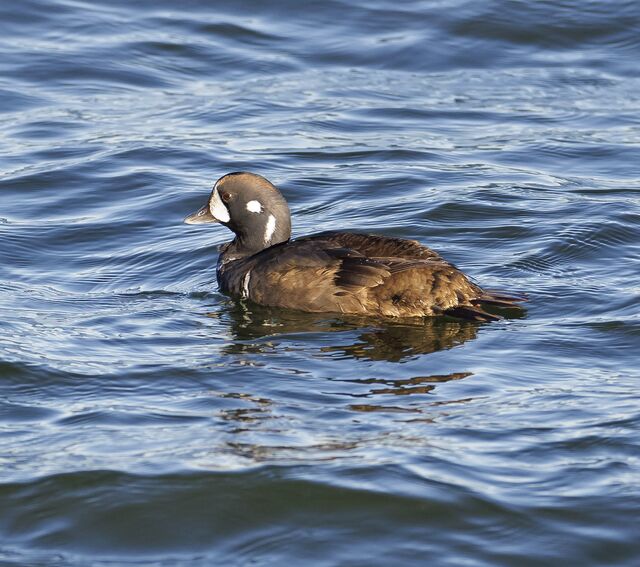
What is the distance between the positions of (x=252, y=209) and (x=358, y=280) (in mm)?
1339

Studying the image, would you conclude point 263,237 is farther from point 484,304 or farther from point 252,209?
point 484,304

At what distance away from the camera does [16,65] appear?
1542cm

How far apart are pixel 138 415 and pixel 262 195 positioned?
283 cm

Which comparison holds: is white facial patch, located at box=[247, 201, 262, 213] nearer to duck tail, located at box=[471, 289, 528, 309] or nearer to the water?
the water

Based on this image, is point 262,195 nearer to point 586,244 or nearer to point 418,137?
point 586,244

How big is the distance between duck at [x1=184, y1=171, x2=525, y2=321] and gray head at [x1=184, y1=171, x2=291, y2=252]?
0.06m

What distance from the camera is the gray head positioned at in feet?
30.5

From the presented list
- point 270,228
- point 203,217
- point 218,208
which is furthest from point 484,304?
point 203,217

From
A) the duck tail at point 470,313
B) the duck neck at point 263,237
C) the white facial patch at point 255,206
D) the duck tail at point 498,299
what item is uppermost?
the white facial patch at point 255,206

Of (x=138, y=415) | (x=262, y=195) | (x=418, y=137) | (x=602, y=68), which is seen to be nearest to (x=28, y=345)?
(x=138, y=415)

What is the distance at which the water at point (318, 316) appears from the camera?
5.83m

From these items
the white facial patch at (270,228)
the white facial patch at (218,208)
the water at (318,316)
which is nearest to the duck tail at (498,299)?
the water at (318,316)

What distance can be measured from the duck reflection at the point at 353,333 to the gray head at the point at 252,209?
0.85 meters

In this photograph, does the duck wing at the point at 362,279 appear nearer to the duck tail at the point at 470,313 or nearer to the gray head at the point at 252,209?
the duck tail at the point at 470,313
